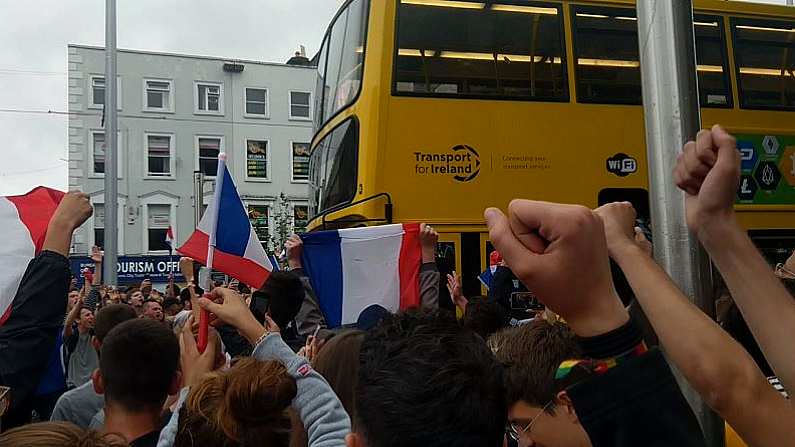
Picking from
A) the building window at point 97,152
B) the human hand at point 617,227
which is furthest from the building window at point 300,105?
the human hand at point 617,227

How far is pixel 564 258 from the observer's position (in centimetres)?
114

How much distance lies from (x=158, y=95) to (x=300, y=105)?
599 centimetres

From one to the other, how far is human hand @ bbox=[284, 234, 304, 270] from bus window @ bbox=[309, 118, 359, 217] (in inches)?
103

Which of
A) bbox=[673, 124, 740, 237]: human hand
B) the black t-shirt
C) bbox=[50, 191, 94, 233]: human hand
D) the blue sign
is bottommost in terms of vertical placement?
the black t-shirt

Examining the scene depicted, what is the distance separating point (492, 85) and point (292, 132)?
84.1 feet

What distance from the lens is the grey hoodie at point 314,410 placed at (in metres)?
2.31

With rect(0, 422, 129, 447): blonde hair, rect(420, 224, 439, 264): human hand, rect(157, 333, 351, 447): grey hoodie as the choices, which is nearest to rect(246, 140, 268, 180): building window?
rect(420, 224, 439, 264): human hand

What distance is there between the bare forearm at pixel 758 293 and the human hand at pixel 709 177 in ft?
0.11

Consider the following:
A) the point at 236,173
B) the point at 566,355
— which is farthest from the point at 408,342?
the point at 236,173

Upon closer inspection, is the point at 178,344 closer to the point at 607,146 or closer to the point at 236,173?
the point at 607,146

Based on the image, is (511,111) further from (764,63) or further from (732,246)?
(732,246)

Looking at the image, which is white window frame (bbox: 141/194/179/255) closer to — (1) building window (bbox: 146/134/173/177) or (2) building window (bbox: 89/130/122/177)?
(1) building window (bbox: 146/134/173/177)

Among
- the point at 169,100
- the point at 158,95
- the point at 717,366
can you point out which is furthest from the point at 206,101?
the point at 717,366

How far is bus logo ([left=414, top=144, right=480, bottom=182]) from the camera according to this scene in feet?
27.2
